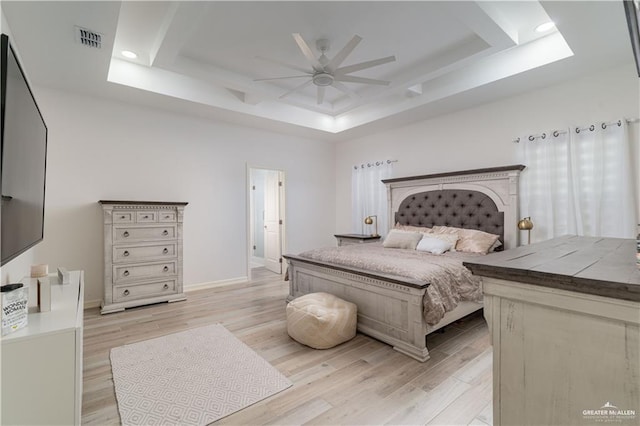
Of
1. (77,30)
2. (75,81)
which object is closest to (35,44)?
(77,30)

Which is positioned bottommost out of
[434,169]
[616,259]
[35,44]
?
[616,259]

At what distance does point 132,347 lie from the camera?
246 cm

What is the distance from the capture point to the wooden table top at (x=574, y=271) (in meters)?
0.68

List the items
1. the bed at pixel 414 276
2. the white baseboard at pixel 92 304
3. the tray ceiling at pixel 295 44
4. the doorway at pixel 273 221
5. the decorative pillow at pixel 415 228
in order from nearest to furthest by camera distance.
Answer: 1. the tray ceiling at pixel 295 44
2. the bed at pixel 414 276
3. the white baseboard at pixel 92 304
4. the decorative pillow at pixel 415 228
5. the doorway at pixel 273 221

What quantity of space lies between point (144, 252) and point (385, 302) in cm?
286

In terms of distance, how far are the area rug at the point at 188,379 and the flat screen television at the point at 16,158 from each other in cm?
108

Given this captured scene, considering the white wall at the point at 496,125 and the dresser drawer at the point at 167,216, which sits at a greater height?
the white wall at the point at 496,125

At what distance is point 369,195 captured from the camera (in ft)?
17.1

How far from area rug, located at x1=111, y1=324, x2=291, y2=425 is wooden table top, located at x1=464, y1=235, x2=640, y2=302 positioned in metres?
1.61

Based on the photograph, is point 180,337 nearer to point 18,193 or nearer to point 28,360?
point 28,360

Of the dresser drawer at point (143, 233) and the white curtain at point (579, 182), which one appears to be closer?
the white curtain at point (579, 182)

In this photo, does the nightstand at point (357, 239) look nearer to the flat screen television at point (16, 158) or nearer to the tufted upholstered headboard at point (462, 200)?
the tufted upholstered headboard at point (462, 200)

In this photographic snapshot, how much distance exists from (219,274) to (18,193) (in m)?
3.26

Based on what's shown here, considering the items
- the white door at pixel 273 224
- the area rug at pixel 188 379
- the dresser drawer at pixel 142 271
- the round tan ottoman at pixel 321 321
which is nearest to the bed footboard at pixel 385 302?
the round tan ottoman at pixel 321 321
